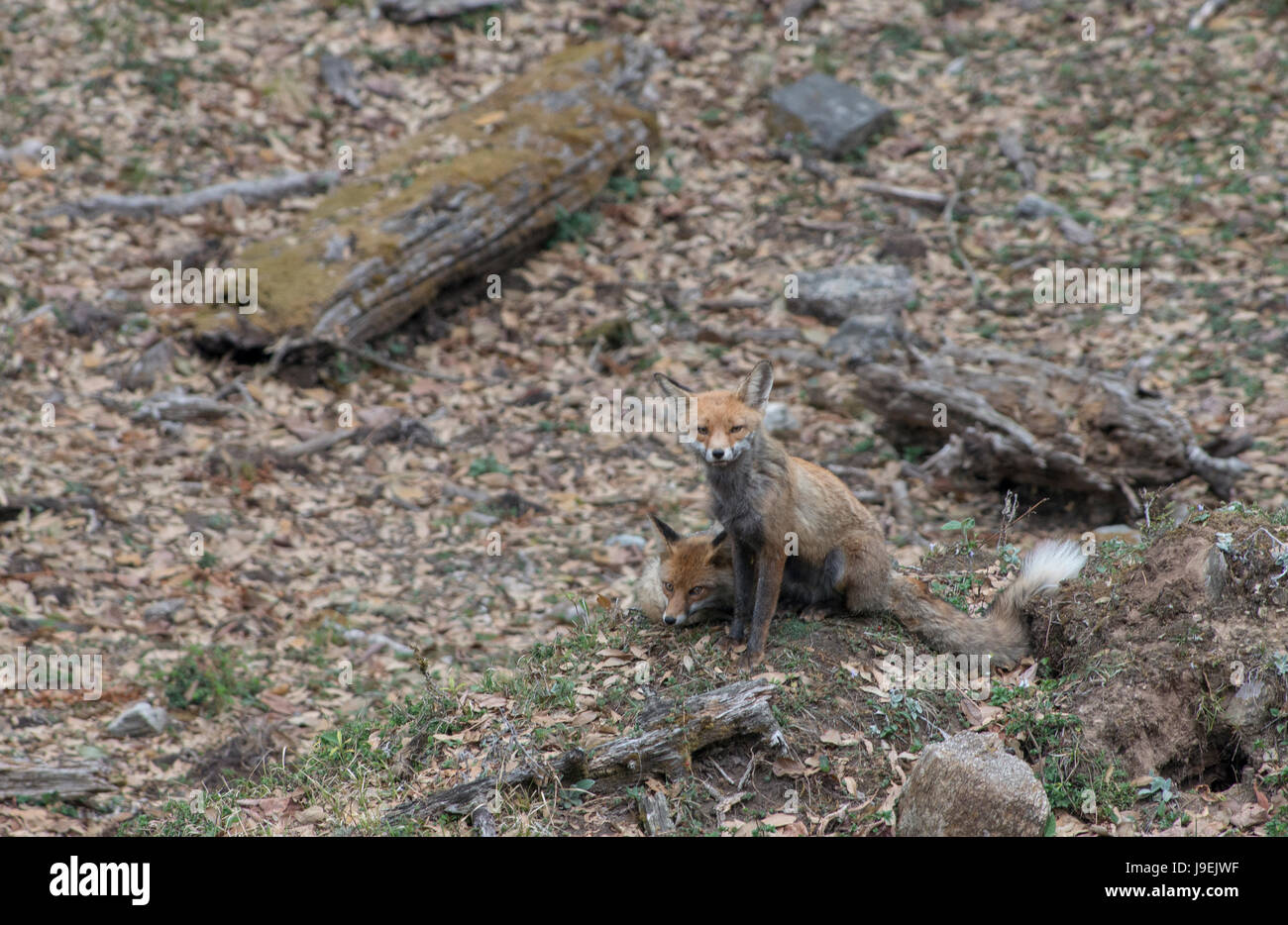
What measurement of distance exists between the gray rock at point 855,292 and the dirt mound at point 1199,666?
6.77 meters

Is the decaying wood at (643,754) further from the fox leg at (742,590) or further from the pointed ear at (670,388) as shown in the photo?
the pointed ear at (670,388)

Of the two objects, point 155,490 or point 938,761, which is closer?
point 938,761

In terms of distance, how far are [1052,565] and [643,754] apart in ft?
8.96

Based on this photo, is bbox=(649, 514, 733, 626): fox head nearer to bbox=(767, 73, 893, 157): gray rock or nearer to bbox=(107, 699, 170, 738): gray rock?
bbox=(107, 699, 170, 738): gray rock

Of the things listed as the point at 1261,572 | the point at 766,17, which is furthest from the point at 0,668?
the point at 766,17

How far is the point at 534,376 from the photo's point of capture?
12180 millimetres

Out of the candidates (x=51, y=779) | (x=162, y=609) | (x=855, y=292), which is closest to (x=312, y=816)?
(x=51, y=779)

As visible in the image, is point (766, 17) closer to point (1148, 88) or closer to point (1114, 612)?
point (1148, 88)

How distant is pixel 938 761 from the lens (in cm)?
488

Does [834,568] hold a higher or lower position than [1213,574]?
lower

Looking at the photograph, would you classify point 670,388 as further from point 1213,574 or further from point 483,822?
point 1213,574

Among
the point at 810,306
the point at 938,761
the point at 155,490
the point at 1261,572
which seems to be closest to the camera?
the point at 938,761

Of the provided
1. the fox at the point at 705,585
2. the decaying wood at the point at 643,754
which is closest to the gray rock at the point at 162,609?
the decaying wood at the point at 643,754

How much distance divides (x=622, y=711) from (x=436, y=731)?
3.76 ft
